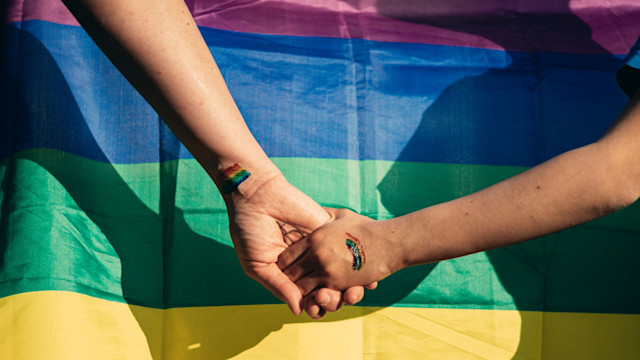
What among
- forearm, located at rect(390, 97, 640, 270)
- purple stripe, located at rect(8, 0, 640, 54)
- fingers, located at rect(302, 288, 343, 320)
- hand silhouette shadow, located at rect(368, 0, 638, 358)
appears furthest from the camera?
purple stripe, located at rect(8, 0, 640, 54)

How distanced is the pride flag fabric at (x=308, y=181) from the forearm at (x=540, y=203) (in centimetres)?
21

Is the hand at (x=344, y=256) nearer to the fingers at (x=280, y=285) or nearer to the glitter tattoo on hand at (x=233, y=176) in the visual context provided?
the fingers at (x=280, y=285)

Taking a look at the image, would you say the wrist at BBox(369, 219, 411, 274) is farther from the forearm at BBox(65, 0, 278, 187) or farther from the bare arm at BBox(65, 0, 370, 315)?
the forearm at BBox(65, 0, 278, 187)

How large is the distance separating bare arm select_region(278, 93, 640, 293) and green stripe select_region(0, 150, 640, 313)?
137 millimetres

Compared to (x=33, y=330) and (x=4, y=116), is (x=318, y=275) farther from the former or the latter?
(x=4, y=116)

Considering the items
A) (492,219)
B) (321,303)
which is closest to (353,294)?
(321,303)

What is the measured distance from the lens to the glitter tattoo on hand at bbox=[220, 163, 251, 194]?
4.17 ft

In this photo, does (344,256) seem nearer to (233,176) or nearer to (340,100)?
(233,176)

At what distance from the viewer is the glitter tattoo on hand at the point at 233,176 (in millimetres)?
1271

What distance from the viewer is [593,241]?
4.57 feet

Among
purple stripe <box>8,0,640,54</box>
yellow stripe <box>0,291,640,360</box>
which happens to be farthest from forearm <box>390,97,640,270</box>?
purple stripe <box>8,0,640,54</box>

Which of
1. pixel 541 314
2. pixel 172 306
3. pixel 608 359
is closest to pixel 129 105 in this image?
pixel 172 306

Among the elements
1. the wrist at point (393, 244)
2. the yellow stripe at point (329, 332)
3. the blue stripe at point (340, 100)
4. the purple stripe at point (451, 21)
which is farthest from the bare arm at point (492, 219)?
the purple stripe at point (451, 21)

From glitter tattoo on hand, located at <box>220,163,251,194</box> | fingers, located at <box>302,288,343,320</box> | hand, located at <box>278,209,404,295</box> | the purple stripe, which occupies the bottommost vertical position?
fingers, located at <box>302,288,343,320</box>
